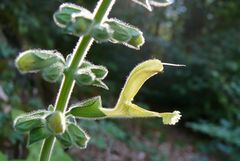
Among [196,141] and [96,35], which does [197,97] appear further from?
[96,35]

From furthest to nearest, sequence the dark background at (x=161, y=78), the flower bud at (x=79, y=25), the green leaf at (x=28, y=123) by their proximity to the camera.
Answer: the dark background at (x=161, y=78) → the green leaf at (x=28, y=123) → the flower bud at (x=79, y=25)

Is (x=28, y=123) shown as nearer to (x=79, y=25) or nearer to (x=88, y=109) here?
(x=88, y=109)

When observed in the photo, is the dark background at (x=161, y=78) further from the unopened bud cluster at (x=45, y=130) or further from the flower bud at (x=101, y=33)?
the flower bud at (x=101, y=33)

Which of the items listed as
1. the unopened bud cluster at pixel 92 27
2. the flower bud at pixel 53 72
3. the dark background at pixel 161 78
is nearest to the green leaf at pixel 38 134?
the flower bud at pixel 53 72

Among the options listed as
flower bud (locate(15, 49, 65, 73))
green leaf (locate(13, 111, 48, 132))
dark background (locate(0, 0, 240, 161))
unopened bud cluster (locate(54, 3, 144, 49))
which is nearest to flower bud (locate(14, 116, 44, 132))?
green leaf (locate(13, 111, 48, 132))

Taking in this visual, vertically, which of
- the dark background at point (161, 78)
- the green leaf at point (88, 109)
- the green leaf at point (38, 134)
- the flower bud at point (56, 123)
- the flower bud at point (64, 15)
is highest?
the flower bud at point (64, 15)

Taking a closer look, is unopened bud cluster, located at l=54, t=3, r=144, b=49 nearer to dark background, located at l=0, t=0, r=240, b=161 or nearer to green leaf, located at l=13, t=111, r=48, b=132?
green leaf, located at l=13, t=111, r=48, b=132

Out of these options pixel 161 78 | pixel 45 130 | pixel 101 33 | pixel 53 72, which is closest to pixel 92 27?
pixel 101 33
